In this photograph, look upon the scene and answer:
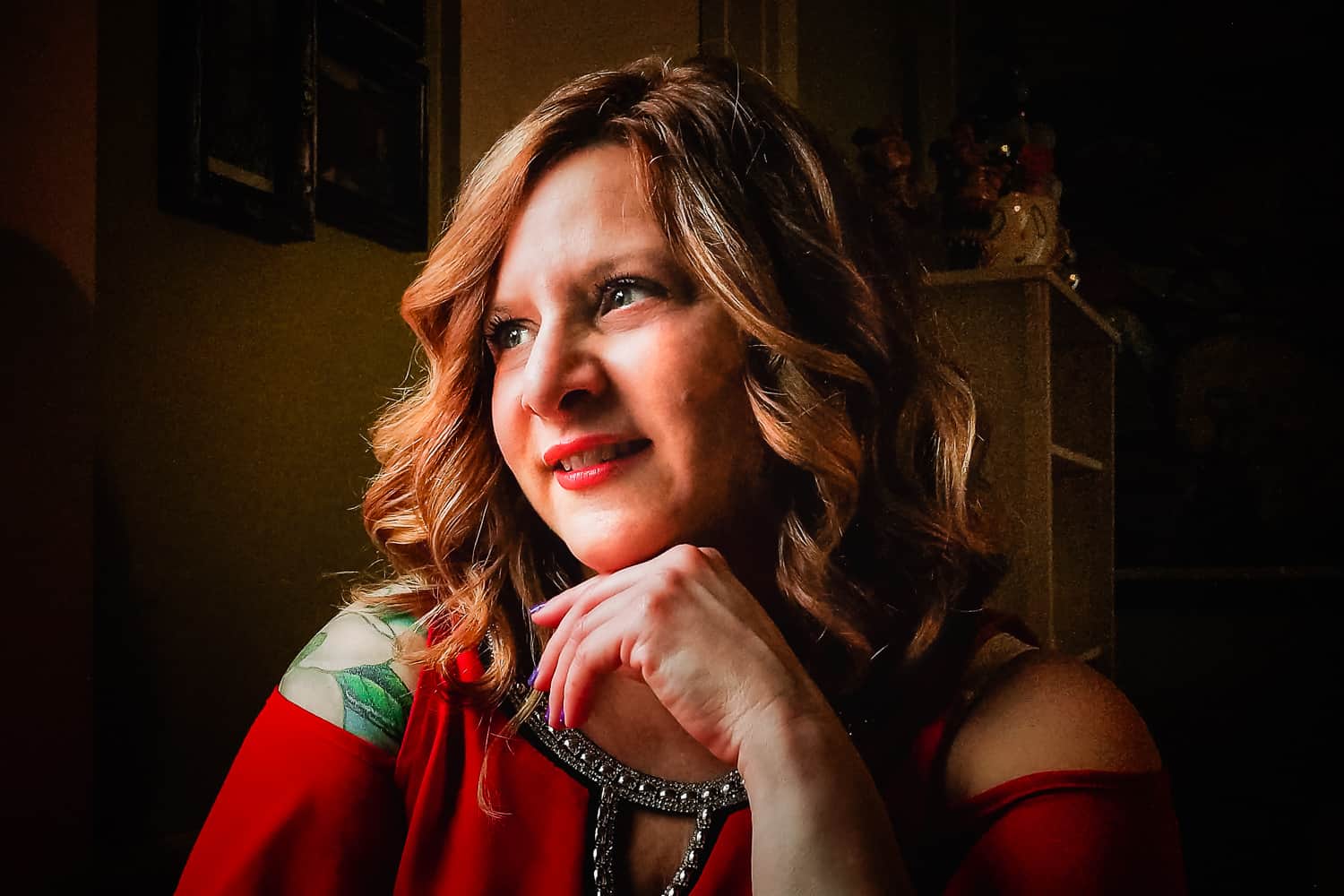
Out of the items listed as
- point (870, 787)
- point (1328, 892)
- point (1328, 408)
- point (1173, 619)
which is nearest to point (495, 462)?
point (870, 787)

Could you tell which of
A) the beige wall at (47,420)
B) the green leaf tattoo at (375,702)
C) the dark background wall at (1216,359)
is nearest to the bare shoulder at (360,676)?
the green leaf tattoo at (375,702)

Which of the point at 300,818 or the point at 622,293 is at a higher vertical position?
the point at 622,293

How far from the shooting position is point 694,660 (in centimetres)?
52

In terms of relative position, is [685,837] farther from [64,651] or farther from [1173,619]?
[1173,619]

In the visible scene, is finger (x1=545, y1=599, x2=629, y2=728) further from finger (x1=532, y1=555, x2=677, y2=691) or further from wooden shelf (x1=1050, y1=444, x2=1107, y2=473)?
wooden shelf (x1=1050, y1=444, x2=1107, y2=473)

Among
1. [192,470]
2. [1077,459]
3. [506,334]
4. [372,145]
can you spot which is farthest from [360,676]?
[1077,459]

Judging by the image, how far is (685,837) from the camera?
0.60 meters

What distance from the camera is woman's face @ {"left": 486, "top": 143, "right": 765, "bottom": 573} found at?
570mm

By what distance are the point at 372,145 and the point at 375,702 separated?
0.69 m

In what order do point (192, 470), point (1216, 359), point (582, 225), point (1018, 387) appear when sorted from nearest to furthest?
point (582, 225) < point (192, 470) < point (1018, 387) < point (1216, 359)

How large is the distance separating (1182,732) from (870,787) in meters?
1.03

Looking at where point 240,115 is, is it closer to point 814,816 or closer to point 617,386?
point 617,386

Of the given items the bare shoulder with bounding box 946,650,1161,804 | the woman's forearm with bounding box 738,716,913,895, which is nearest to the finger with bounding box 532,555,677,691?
the woman's forearm with bounding box 738,716,913,895

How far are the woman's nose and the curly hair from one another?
8 centimetres
